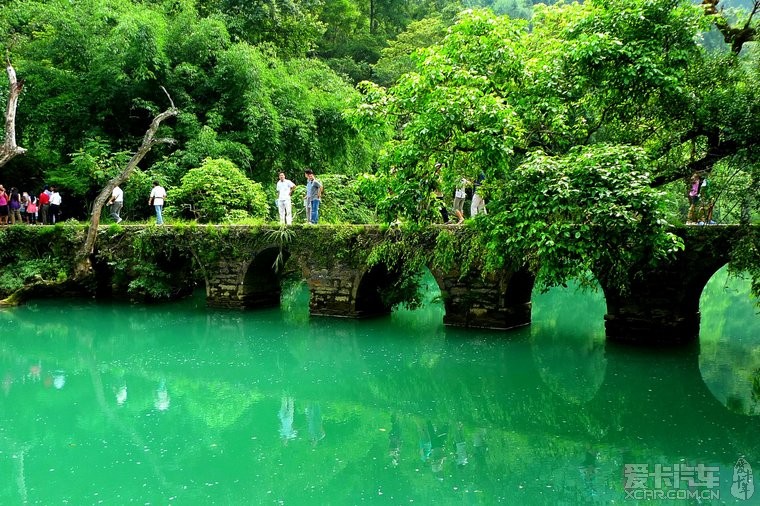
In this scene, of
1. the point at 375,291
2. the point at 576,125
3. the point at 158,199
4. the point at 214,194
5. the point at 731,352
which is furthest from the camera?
the point at 214,194

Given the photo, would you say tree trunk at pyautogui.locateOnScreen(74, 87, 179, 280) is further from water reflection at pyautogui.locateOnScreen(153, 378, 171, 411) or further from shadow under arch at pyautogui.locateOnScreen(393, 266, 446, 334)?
water reflection at pyautogui.locateOnScreen(153, 378, 171, 411)

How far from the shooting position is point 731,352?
11.3m

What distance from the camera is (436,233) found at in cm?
1259

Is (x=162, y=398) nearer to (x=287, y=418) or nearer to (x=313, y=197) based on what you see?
(x=287, y=418)

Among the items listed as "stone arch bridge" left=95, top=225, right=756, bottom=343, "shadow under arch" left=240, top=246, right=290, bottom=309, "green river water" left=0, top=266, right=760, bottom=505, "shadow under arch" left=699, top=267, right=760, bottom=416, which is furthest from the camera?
"shadow under arch" left=240, top=246, right=290, bottom=309

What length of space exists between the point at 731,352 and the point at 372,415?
6.34 m

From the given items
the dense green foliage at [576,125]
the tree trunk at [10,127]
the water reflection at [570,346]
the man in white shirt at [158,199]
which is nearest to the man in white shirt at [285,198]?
the man in white shirt at [158,199]

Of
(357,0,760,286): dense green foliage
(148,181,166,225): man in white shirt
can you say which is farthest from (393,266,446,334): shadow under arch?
(148,181,166,225): man in white shirt

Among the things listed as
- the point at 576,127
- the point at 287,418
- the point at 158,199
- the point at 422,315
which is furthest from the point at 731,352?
the point at 158,199

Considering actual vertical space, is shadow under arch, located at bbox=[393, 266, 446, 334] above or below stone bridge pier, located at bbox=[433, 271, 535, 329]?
below

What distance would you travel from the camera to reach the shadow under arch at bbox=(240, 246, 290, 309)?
15.1m

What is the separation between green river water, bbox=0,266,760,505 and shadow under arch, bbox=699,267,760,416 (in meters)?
0.05

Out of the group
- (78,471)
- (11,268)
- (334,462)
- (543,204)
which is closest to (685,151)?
(543,204)

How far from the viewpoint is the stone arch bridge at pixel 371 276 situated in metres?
11.3
